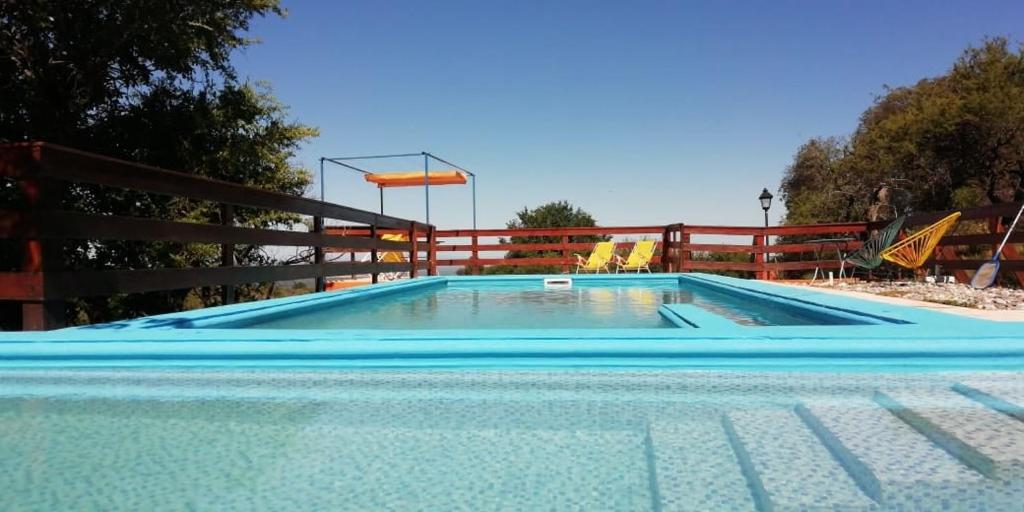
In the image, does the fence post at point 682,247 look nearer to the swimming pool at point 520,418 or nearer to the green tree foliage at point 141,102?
the green tree foliage at point 141,102

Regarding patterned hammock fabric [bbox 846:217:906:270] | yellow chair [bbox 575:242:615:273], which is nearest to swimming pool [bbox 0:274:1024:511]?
patterned hammock fabric [bbox 846:217:906:270]

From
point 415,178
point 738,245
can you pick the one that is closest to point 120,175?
point 415,178

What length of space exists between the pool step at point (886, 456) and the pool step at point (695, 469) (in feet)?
0.68

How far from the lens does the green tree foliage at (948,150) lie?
42.3 feet

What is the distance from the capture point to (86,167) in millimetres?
2398

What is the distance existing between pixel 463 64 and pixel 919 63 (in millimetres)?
12490

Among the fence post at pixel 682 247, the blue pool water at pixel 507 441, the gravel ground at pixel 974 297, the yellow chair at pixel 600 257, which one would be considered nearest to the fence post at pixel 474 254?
the yellow chair at pixel 600 257

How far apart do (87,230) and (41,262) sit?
262mm

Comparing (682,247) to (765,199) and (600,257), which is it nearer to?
(600,257)

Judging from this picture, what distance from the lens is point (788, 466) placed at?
1.09 metres

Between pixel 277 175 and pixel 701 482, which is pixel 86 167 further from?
pixel 277 175

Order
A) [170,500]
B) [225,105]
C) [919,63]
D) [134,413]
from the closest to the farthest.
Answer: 1. [170,500]
2. [134,413]
3. [225,105]
4. [919,63]

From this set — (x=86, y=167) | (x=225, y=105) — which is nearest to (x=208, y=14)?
(x=225, y=105)

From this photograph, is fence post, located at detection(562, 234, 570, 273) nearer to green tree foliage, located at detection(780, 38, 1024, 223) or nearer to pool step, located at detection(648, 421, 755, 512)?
pool step, located at detection(648, 421, 755, 512)
